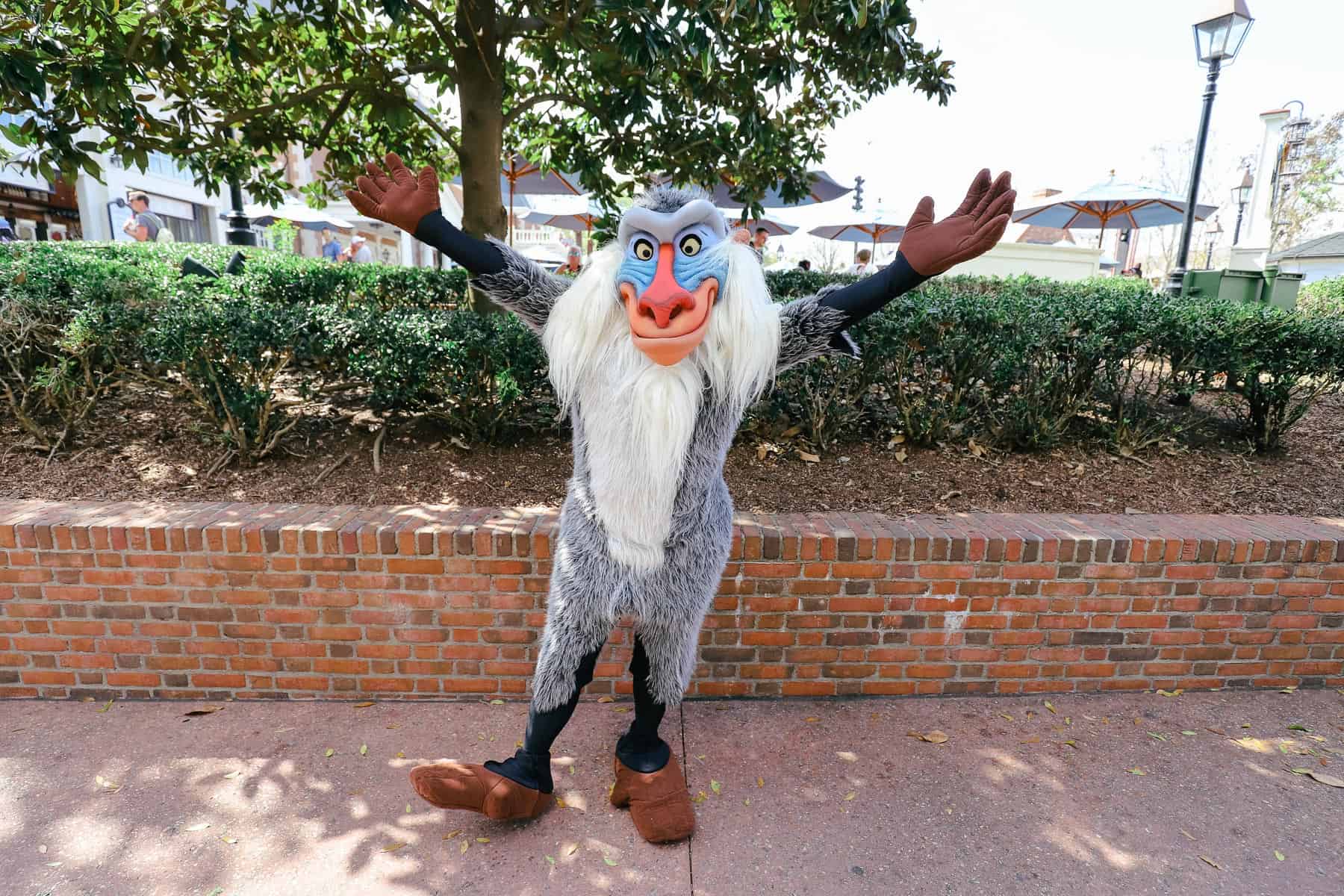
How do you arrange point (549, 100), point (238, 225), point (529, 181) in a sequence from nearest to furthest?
point (549, 100) → point (238, 225) → point (529, 181)

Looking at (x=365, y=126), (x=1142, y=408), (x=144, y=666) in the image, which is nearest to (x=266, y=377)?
(x=144, y=666)

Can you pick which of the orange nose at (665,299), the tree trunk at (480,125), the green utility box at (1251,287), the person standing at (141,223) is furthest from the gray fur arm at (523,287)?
the person standing at (141,223)

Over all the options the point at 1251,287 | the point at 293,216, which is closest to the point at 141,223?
the point at 293,216

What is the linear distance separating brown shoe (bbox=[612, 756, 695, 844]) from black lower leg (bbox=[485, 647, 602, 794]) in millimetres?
253

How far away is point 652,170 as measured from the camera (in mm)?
5352

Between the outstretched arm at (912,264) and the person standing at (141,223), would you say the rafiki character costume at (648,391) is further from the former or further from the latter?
the person standing at (141,223)

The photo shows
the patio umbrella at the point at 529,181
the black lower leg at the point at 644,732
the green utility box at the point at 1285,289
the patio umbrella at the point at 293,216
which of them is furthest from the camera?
the patio umbrella at the point at 293,216

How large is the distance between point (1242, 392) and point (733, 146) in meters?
3.24

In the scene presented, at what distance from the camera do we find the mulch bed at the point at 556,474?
11.6 feet

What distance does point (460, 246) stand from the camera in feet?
7.34

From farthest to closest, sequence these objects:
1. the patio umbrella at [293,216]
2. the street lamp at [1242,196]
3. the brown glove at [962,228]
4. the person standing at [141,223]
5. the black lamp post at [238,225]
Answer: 1. the street lamp at [1242,196]
2. the patio umbrella at [293,216]
3. the person standing at [141,223]
4. the black lamp post at [238,225]
5. the brown glove at [962,228]

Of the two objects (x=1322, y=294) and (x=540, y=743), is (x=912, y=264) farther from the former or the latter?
(x=1322, y=294)

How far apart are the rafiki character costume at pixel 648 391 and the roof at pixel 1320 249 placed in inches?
1432

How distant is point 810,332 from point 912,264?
1.10ft
